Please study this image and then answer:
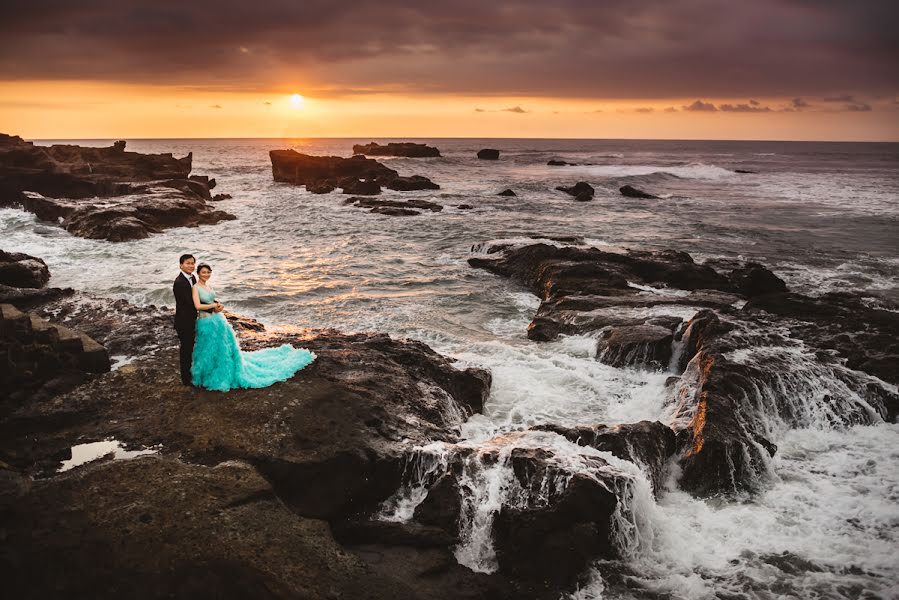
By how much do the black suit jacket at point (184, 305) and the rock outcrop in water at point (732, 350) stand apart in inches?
233

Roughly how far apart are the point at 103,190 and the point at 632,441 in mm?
43687

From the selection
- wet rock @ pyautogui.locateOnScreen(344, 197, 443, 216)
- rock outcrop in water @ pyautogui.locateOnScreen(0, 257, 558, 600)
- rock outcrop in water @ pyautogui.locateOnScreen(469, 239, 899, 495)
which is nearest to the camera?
rock outcrop in water @ pyautogui.locateOnScreen(0, 257, 558, 600)

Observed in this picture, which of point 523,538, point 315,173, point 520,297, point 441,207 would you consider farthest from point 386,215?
point 523,538

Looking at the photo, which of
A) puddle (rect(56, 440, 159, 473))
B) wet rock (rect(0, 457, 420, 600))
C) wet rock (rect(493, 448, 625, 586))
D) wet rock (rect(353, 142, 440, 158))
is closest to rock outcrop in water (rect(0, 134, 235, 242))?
puddle (rect(56, 440, 159, 473))

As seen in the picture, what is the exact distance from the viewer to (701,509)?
8.19 metres

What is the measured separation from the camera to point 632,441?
28.6 ft

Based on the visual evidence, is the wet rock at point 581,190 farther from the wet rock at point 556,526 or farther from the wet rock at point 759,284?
the wet rock at point 556,526

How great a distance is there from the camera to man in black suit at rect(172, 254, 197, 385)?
27.9 feet

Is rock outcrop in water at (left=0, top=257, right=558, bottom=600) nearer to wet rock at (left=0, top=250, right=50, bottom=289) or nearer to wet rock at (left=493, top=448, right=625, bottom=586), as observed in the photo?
wet rock at (left=493, top=448, right=625, bottom=586)

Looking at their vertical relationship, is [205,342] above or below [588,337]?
above

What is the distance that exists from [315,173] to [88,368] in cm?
5827

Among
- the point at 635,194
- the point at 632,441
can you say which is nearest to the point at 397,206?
the point at 635,194

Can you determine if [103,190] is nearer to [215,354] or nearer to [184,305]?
[184,305]

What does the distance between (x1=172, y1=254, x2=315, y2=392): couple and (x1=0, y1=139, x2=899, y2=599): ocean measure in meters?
3.58
